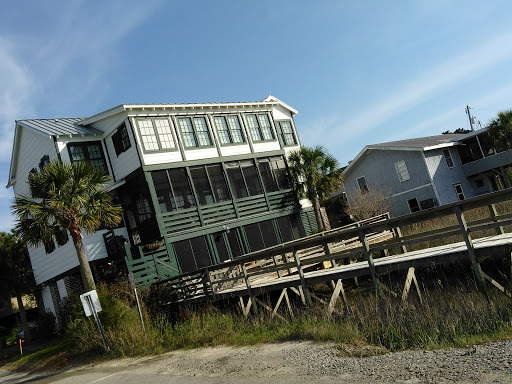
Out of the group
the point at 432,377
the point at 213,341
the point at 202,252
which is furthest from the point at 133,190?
the point at 432,377

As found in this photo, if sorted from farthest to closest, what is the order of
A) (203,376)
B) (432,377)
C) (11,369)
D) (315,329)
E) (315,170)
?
(315,170) → (11,369) → (315,329) → (203,376) → (432,377)

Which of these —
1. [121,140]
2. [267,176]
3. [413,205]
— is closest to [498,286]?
[267,176]

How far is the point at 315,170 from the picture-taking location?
27859 millimetres

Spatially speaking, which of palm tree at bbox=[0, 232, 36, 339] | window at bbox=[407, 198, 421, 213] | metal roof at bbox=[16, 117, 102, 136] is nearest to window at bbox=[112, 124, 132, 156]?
metal roof at bbox=[16, 117, 102, 136]

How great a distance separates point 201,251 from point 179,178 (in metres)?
3.76

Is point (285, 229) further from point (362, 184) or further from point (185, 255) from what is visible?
point (362, 184)

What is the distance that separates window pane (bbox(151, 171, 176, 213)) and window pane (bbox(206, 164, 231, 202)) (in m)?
2.59

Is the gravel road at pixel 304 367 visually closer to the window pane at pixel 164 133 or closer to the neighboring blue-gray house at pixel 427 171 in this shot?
the window pane at pixel 164 133

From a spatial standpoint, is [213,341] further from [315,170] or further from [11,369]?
[315,170]

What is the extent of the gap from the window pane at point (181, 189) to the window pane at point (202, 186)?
0.44m

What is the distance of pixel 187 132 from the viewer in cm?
2494

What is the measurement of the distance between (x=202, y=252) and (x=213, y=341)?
38.4ft

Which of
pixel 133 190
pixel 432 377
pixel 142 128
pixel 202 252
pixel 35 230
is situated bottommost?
pixel 432 377

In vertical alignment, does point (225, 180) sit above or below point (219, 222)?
above
